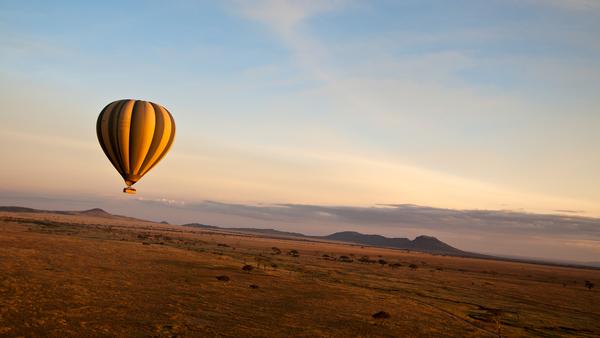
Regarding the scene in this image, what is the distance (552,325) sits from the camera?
24.5 m


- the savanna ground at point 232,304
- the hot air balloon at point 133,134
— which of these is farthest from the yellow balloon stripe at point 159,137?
the savanna ground at point 232,304

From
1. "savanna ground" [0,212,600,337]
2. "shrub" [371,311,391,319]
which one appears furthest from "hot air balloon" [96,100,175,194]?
"shrub" [371,311,391,319]

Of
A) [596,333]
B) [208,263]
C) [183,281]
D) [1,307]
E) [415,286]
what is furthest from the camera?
[208,263]

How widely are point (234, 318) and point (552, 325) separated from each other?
17.9 meters

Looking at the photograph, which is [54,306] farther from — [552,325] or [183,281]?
[552,325]

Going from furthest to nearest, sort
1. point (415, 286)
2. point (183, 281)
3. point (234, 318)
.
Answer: point (415, 286)
point (183, 281)
point (234, 318)

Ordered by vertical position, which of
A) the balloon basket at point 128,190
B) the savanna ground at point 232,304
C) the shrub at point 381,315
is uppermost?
the balloon basket at point 128,190

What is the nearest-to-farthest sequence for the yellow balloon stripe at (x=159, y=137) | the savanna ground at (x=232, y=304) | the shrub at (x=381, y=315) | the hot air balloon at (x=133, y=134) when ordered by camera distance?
the savanna ground at (x=232, y=304), the shrub at (x=381, y=315), the hot air balloon at (x=133, y=134), the yellow balloon stripe at (x=159, y=137)

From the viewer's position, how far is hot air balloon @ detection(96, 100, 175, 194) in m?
30.6

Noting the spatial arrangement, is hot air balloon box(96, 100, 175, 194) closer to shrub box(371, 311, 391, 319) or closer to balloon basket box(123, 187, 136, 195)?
balloon basket box(123, 187, 136, 195)

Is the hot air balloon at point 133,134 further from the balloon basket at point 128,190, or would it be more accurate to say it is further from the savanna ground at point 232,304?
the savanna ground at point 232,304

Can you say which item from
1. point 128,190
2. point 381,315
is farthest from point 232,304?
point 128,190

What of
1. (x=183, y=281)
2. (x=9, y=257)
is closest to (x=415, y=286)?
(x=183, y=281)

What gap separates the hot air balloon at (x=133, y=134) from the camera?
30625mm
